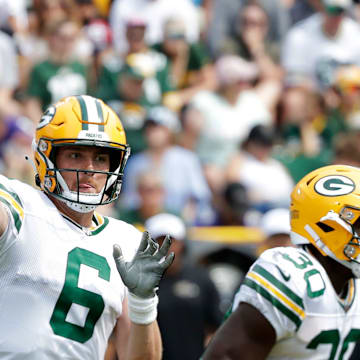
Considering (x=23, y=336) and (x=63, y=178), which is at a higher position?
(x=63, y=178)

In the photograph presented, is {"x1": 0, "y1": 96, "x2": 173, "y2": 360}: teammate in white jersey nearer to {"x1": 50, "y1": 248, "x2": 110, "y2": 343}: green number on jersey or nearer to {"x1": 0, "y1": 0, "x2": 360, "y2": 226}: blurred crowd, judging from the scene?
{"x1": 50, "y1": 248, "x2": 110, "y2": 343}: green number on jersey

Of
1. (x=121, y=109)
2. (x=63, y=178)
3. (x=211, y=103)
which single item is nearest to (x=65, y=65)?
(x=121, y=109)

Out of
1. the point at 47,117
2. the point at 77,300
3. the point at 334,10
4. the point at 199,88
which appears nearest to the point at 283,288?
the point at 77,300

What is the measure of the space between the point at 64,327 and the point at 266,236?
320 centimetres

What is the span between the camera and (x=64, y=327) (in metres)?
3.67

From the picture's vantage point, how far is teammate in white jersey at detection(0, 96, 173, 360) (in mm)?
3596

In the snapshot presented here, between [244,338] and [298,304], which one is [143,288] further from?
[298,304]

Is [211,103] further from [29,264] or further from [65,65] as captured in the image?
[29,264]

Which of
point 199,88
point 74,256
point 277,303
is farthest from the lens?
point 199,88

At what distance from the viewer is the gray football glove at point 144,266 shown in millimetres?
3615

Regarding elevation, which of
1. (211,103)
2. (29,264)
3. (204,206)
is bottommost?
(204,206)

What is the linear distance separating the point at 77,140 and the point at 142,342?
94cm

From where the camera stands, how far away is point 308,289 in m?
3.76

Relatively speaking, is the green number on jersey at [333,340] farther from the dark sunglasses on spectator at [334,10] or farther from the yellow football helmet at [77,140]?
the dark sunglasses on spectator at [334,10]
